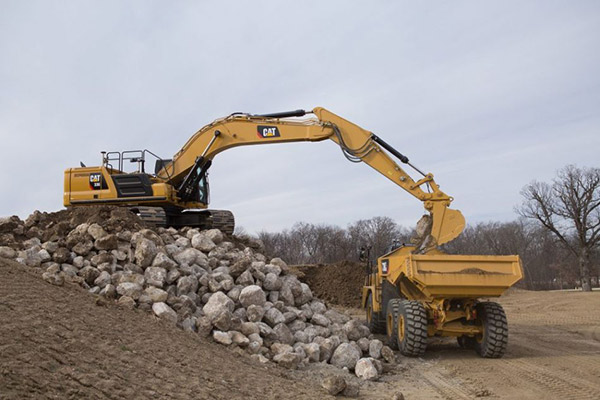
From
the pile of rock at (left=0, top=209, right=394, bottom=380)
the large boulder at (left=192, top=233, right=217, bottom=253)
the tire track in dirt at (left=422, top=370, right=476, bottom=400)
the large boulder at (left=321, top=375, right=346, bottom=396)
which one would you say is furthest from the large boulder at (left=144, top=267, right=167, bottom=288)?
the tire track in dirt at (left=422, top=370, right=476, bottom=400)

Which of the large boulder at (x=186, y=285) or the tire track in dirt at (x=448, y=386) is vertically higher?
the large boulder at (x=186, y=285)

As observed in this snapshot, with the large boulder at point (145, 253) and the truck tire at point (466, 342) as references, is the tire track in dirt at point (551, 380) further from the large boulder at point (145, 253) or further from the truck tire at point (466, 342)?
the large boulder at point (145, 253)

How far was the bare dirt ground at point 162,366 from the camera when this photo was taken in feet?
14.1

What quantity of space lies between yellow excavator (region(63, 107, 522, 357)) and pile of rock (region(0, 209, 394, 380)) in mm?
1183

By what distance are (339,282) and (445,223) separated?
423 inches

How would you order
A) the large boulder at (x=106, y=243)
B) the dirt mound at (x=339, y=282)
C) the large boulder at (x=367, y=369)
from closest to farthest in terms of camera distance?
the large boulder at (x=367, y=369) → the large boulder at (x=106, y=243) → the dirt mound at (x=339, y=282)

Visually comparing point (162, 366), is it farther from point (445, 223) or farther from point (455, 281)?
point (445, 223)

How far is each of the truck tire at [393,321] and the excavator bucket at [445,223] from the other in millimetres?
1547

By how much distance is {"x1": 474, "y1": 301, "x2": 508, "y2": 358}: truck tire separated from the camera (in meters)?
8.84

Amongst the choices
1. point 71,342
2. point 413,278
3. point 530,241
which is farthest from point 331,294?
point 530,241

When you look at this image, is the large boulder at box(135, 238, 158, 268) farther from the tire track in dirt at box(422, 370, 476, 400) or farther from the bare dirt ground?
the tire track in dirt at box(422, 370, 476, 400)

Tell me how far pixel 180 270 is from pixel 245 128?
453cm

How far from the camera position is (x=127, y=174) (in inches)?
479

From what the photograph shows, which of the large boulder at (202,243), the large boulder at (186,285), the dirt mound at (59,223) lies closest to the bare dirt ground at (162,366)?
Answer: the large boulder at (186,285)
